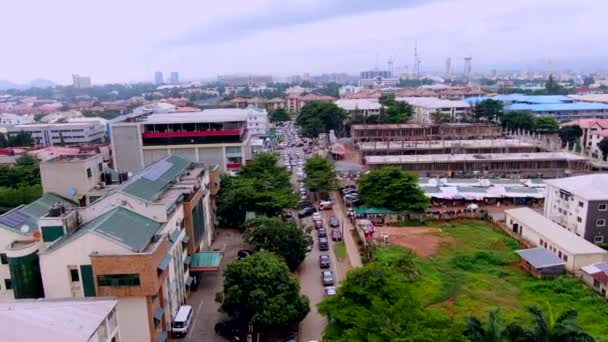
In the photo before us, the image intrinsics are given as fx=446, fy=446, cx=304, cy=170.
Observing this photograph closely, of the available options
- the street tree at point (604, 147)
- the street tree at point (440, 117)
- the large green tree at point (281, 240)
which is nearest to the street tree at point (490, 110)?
the street tree at point (440, 117)

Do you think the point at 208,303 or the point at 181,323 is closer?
the point at 181,323

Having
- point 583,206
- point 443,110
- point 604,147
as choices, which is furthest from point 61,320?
point 443,110

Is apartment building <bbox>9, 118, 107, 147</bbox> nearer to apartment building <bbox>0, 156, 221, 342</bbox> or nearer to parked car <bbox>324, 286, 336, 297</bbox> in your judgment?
apartment building <bbox>0, 156, 221, 342</bbox>

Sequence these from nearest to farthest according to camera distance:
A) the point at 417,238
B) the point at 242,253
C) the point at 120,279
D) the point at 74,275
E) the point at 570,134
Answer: the point at 120,279 → the point at 74,275 → the point at 242,253 → the point at 417,238 → the point at 570,134

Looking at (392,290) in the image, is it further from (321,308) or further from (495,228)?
(495,228)

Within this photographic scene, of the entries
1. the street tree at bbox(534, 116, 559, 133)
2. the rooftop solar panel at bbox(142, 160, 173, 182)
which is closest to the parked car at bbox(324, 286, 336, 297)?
the rooftop solar panel at bbox(142, 160, 173, 182)

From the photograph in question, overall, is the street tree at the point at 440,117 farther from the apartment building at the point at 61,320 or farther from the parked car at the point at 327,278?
the apartment building at the point at 61,320

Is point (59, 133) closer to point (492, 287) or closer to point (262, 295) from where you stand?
point (262, 295)
